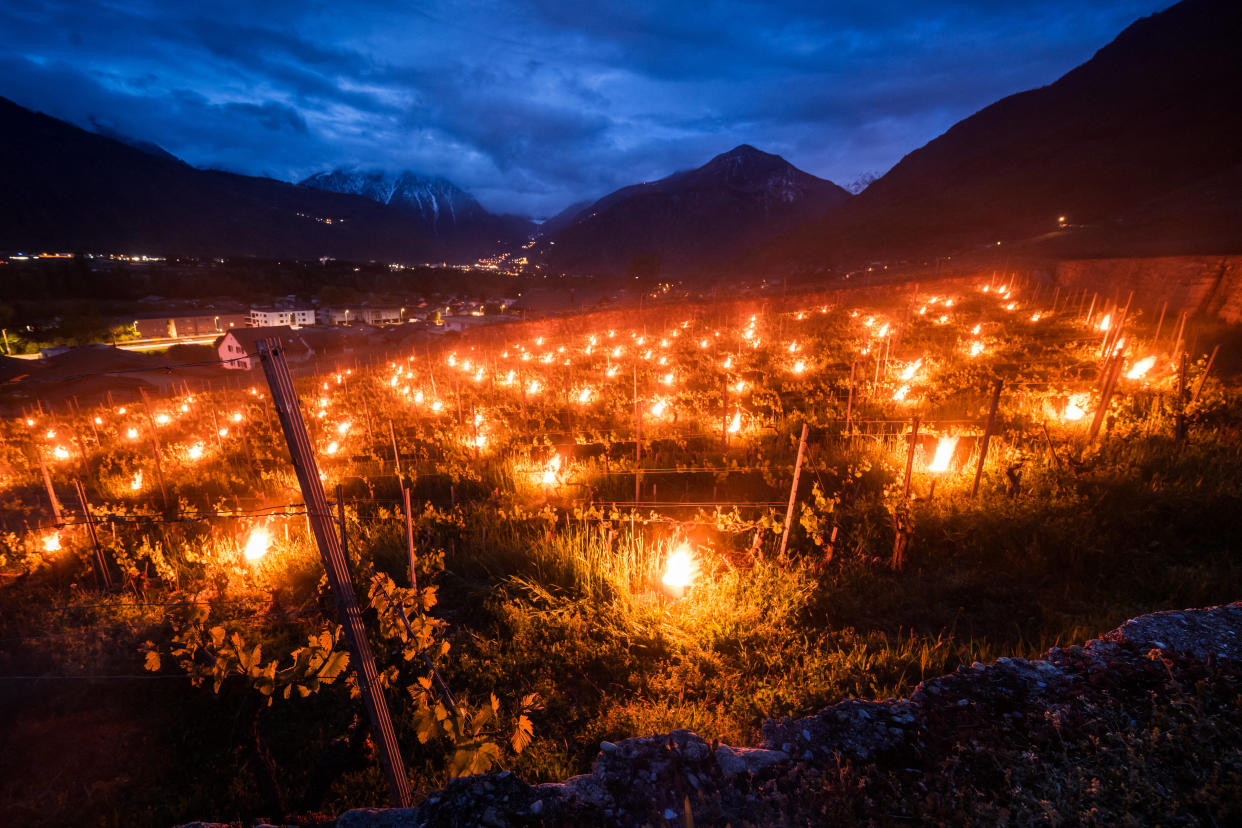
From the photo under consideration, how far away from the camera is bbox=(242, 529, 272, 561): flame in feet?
18.9

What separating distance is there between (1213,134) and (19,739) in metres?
104

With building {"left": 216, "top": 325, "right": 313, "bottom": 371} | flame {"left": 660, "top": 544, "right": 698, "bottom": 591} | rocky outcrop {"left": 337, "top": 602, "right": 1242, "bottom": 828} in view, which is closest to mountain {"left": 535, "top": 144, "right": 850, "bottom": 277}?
building {"left": 216, "top": 325, "right": 313, "bottom": 371}

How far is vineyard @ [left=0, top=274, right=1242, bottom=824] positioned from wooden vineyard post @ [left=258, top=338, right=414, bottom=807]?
35 millimetres

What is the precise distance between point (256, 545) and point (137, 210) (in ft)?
588

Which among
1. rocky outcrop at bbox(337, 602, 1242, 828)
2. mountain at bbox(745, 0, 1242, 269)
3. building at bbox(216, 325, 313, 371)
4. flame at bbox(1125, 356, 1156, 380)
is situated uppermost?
mountain at bbox(745, 0, 1242, 269)

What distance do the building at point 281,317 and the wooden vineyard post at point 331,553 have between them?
62413 mm

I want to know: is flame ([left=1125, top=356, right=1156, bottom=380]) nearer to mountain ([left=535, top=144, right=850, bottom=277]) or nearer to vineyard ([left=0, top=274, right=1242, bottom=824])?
vineyard ([left=0, top=274, right=1242, bottom=824])

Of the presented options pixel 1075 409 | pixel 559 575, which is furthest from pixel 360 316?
pixel 1075 409

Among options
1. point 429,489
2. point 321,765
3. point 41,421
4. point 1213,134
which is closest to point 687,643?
point 321,765

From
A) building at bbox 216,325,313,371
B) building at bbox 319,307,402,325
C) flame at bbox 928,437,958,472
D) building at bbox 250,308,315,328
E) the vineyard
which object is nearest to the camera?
the vineyard

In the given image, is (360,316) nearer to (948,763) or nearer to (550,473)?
(550,473)

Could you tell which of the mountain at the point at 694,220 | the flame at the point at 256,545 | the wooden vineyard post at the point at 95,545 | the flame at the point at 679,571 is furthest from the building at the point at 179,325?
the mountain at the point at 694,220

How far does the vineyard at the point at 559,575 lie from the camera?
3.45m

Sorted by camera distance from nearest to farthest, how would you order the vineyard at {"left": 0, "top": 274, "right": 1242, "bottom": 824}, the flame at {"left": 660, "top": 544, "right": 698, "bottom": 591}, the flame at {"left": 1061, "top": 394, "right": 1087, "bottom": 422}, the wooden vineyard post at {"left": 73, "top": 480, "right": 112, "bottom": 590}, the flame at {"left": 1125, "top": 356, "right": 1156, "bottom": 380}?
the vineyard at {"left": 0, "top": 274, "right": 1242, "bottom": 824}
the flame at {"left": 660, "top": 544, "right": 698, "bottom": 591}
the wooden vineyard post at {"left": 73, "top": 480, "right": 112, "bottom": 590}
the flame at {"left": 1061, "top": 394, "right": 1087, "bottom": 422}
the flame at {"left": 1125, "top": 356, "right": 1156, "bottom": 380}
